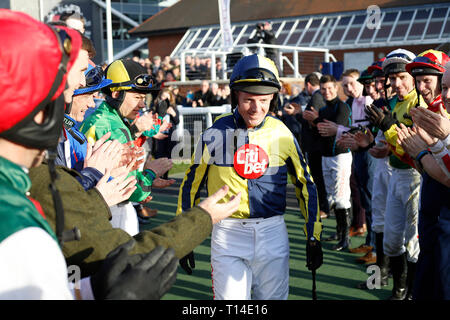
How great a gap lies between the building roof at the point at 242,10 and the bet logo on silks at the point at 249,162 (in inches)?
983

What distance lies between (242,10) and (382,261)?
28.8 m

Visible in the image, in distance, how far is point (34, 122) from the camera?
1.46 metres

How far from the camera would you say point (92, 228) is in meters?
1.82

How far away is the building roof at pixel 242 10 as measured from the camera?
27406 millimetres

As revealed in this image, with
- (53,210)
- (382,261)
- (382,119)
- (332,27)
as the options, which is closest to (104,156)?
(53,210)

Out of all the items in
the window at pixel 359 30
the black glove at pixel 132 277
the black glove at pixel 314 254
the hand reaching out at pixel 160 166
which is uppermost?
the window at pixel 359 30

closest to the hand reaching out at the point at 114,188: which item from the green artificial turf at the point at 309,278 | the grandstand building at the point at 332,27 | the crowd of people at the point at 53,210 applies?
→ the crowd of people at the point at 53,210

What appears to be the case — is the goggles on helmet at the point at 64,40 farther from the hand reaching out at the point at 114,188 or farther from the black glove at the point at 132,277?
the hand reaching out at the point at 114,188

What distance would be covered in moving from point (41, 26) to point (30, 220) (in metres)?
0.59

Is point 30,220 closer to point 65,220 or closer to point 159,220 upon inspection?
point 65,220

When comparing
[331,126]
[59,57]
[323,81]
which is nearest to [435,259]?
[59,57]

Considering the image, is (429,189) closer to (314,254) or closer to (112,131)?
(314,254)

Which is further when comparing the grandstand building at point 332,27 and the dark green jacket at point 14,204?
the grandstand building at point 332,27

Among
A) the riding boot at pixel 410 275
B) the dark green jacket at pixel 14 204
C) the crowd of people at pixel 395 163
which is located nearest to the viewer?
the dark green jacket at pixel 14 204
